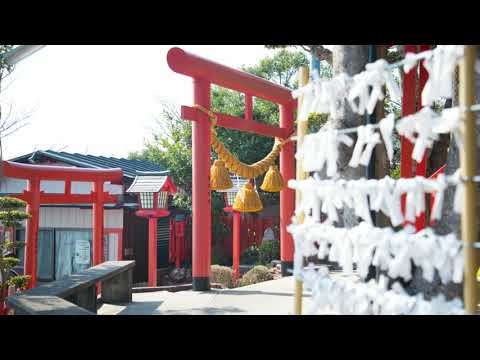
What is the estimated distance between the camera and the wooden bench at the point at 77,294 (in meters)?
3.77

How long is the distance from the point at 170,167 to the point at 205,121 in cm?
886

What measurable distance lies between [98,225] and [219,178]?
3.86m

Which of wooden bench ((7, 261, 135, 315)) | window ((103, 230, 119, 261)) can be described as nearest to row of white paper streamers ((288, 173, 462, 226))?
wooden bench ((7, 261, 135, 315))

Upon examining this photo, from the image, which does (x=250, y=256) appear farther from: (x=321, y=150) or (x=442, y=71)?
(x=442, y=71)

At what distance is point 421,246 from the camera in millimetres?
1888

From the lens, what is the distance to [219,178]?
6.54 metres

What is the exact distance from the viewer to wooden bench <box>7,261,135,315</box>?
12.4 feet

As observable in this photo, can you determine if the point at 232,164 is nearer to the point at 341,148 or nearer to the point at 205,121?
the point at 205,121

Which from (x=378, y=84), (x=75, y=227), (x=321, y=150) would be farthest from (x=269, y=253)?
(x=378, y=84)

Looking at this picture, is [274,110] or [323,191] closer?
[323,191]

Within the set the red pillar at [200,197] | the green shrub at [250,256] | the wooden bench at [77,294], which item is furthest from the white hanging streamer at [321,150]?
the green shrub at [250,256]

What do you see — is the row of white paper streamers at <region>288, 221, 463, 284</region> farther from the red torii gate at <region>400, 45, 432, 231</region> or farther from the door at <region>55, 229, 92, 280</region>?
the door at <region>55, 229, 92, 280</region>
